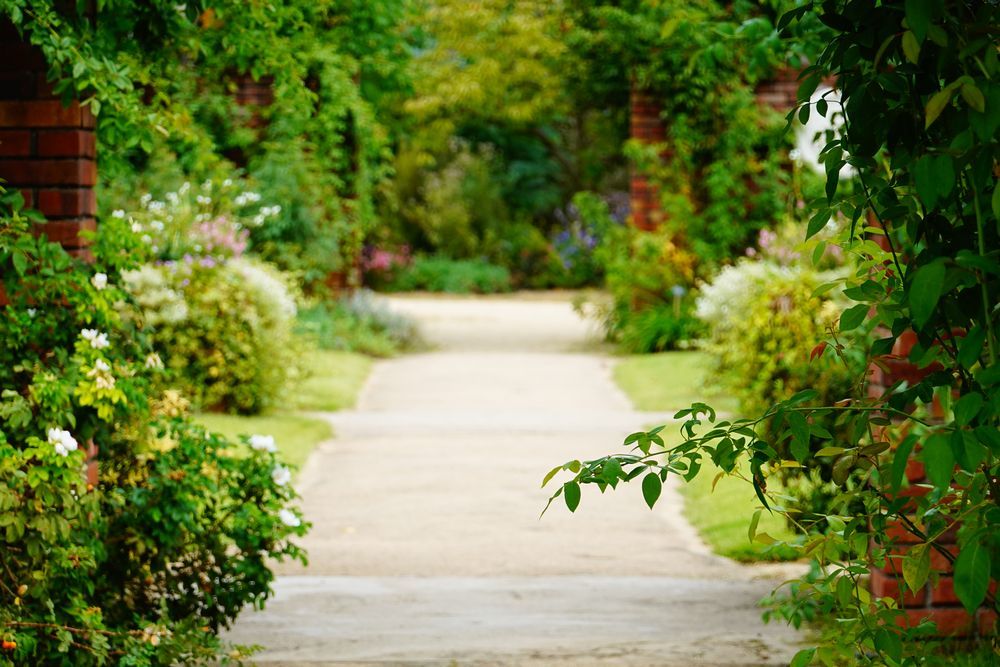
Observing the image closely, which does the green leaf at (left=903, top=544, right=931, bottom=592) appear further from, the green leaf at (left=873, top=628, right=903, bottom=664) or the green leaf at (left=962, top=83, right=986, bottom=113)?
the green leaf at (left=962, top=83, right=986, bottom=113)

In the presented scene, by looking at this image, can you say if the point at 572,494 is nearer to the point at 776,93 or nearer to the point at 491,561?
the point at 491,561

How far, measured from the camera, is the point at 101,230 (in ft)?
14.8

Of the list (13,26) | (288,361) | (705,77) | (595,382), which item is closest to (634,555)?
(13,26)

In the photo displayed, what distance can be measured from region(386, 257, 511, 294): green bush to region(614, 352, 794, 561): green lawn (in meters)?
11.2

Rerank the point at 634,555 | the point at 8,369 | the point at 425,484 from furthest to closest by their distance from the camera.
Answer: the point at 425,484 < the point at 634,555 < the point at 8,369

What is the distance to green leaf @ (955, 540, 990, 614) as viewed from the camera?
1.88m

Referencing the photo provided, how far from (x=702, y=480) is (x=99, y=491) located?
203 inches

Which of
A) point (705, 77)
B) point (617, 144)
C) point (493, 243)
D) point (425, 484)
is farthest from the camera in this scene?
point (493, 243)

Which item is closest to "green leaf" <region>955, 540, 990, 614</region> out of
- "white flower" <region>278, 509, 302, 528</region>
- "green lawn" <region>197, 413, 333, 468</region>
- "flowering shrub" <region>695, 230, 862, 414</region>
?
"white flower" <region>278, 509, 302, 528</region>

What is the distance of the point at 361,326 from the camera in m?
16.9

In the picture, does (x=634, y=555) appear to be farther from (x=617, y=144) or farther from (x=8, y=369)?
(x=617, y=144)

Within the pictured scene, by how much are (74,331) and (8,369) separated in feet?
0.78

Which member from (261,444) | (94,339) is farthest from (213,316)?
(94,339)

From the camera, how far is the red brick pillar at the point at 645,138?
16.5 metres
